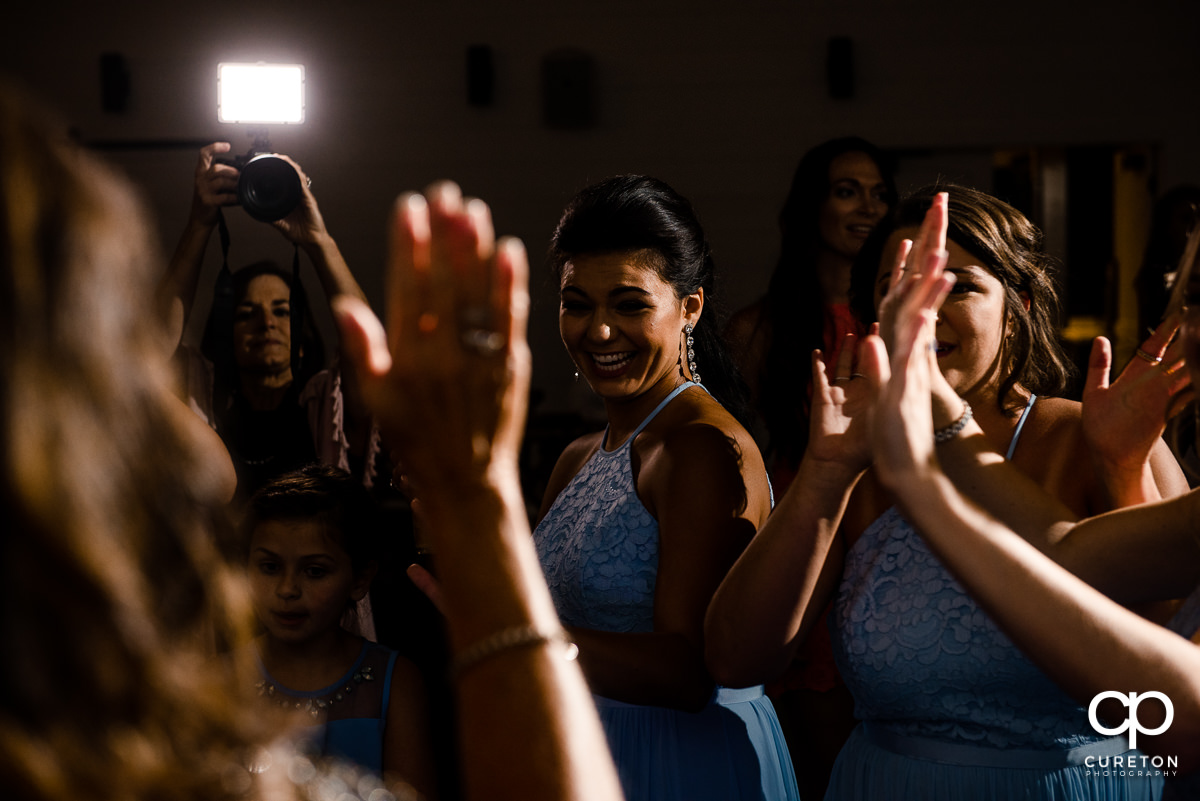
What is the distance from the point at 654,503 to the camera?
4.82ft

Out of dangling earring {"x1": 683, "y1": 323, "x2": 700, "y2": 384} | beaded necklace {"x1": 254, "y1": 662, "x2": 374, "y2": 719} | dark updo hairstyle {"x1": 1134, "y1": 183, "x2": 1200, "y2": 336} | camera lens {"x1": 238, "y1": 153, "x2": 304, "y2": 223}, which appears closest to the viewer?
beaded necklace {"x1": 254, "y1": 662, "x2": 374, "y2": 719}

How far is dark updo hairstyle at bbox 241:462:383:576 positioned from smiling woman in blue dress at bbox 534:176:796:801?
0.97 ft

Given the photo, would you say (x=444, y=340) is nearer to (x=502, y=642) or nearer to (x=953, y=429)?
(x=502, y=642)

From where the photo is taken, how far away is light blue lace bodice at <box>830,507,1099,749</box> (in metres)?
1.26

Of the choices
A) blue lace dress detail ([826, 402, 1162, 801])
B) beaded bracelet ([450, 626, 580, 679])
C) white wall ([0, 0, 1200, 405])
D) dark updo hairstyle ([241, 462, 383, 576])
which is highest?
white wall ([0, 0, 1200, 405])

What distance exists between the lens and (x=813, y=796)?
2.11m

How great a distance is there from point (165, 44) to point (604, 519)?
3.84 metres

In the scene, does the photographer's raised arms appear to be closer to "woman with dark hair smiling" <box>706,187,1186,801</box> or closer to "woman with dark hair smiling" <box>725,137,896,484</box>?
"woman with dark hair smiling" <box>725,137,896,484</box>

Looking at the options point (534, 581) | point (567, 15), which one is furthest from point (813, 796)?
point (567, 15)

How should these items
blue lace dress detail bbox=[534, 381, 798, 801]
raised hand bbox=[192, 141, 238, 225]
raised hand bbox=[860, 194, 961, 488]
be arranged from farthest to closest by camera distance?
raised hand bbox=[192, 141, 238, 225] → blue lace dress detail bbox=[534, 381, 798, 801] → raised hand bbox=[860, 194, 961, 488]

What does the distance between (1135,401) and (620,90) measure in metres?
3.38

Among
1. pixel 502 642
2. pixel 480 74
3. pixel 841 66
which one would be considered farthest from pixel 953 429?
pixel 480 74

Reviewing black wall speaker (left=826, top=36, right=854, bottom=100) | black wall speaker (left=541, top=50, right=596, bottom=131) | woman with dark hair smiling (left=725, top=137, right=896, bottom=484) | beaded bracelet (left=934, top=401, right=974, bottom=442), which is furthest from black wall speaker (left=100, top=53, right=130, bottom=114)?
beaded bracelet (left=934, top=401, right=974, bottom=442)

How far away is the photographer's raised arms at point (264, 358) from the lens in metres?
2.18
